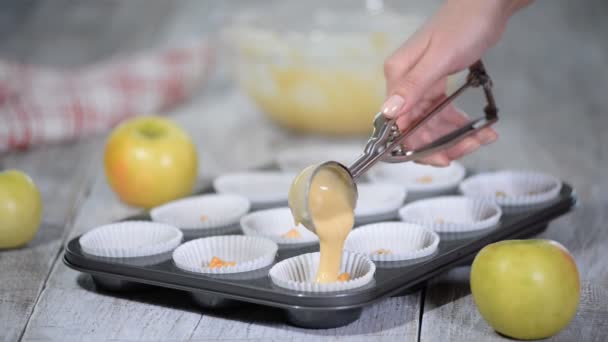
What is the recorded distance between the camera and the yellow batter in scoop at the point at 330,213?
1651 mm

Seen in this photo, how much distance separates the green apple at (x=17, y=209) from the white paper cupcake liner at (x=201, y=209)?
252 millimetres

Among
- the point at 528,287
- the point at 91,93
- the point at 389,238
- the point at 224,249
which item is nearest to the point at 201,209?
the point at 224,249

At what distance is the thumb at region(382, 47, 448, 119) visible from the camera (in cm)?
181

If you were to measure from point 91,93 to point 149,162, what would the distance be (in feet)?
2.96

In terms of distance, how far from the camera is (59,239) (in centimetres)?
221

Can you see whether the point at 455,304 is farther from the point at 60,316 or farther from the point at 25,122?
the point at 25,122

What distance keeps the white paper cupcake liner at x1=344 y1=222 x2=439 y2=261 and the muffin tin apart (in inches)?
1.7

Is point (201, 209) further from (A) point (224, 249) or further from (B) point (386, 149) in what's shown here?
(B) point (386, 149)

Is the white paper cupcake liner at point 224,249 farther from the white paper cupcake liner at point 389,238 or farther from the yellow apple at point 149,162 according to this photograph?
the yellow apple at point 149,162

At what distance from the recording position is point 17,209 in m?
2.05

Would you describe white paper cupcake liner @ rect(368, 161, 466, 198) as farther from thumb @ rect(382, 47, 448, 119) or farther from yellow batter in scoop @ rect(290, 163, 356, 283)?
yellow batter in scoop @ rect(290, 163, 356, 283)

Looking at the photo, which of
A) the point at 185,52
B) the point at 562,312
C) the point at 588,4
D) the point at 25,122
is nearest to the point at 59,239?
the point at 25,122

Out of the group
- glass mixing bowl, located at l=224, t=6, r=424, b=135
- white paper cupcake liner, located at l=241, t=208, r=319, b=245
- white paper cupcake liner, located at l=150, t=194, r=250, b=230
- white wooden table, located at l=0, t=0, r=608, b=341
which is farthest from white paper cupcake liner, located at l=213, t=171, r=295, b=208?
glass mixing bowl, located at l=224, t=6, r=424, b=135

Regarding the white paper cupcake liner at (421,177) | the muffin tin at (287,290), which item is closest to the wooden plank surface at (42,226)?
the muffin tin at (287,290)
